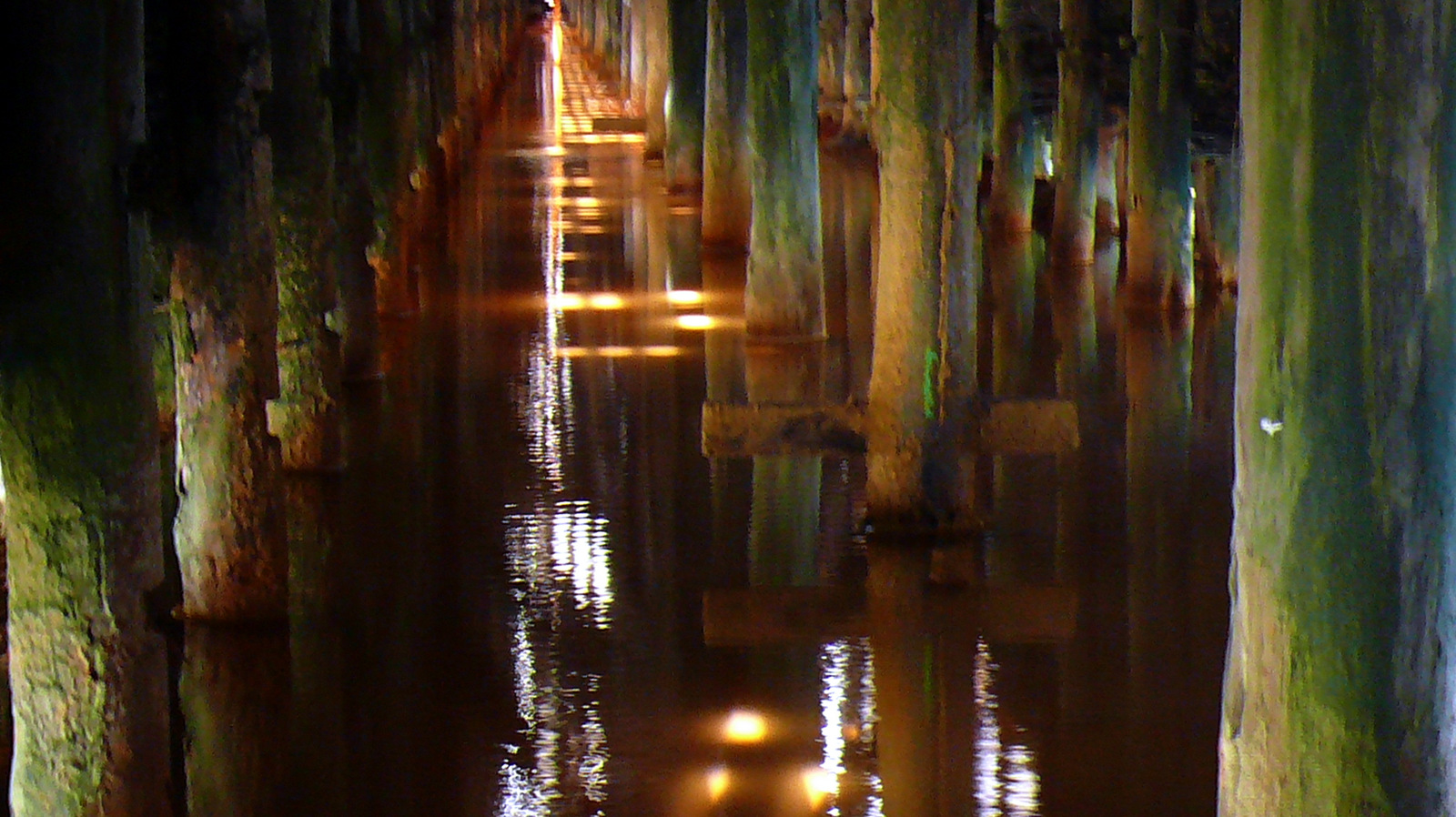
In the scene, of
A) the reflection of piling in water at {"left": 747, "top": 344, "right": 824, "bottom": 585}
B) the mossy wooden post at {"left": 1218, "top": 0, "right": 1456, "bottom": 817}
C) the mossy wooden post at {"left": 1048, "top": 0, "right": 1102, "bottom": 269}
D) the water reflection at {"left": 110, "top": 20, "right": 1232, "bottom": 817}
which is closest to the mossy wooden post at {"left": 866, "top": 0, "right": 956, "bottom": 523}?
the water reflection at {"left": 110, "top": 20, "right": 1232, "bottom": 817}

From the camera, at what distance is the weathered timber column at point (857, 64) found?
26.4m

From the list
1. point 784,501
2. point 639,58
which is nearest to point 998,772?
point 784,501

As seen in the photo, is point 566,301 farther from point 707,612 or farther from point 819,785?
point 819,785

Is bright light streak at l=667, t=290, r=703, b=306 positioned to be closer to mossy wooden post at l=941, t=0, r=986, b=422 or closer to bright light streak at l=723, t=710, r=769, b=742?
mossy wooden post at l=941, t=0, r=986, b=422

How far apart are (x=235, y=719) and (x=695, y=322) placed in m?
7.46

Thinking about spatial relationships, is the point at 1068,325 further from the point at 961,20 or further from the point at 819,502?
the point at 961,20

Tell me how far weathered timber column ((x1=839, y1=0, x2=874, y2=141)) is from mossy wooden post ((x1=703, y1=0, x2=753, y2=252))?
9469 millimetres

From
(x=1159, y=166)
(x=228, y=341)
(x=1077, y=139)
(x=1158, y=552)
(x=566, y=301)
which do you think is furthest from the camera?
(x=1077, y=139)

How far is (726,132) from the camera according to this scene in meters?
16.1

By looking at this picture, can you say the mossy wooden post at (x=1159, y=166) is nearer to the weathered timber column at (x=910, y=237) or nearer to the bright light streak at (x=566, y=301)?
Answer: the bright light streak at (x=566, y=301)

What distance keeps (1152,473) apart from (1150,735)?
337cm

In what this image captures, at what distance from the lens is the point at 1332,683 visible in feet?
13.3

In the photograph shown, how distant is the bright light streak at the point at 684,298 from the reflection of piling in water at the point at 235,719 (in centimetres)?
757

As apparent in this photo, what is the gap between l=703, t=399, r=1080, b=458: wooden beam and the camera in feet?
27.9
